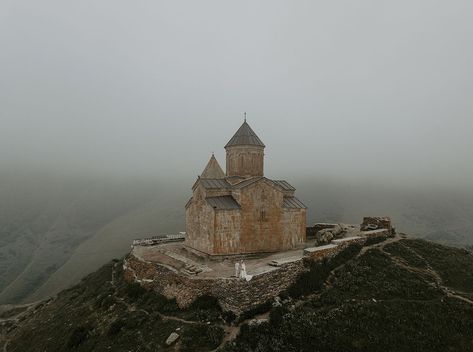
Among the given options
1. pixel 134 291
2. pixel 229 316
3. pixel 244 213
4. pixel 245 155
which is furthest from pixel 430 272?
pixel 134 291

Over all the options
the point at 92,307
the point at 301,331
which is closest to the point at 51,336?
the point at 92,307

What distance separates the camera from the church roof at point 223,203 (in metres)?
18.6

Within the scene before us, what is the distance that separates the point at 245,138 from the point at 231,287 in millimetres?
12104

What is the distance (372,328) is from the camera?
11.0m

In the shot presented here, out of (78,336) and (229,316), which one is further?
(78,336)

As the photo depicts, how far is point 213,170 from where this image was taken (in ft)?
84.5

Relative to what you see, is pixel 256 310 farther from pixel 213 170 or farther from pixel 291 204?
pixel 213 170

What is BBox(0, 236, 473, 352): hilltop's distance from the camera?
34.9 ft

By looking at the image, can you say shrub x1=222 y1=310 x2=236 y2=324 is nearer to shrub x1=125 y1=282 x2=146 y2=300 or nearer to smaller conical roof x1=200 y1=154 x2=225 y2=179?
shrub x1=125 y1=282 x2=146 y2=300

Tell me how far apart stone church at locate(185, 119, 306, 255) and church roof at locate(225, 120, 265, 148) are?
0.24 ft

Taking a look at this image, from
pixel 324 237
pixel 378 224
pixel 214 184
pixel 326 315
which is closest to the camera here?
pixel 326 315

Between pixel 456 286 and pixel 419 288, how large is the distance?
2190mm

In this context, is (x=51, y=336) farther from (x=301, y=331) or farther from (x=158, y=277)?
(x=301, y=331)

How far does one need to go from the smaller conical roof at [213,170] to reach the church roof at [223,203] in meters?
5.77
